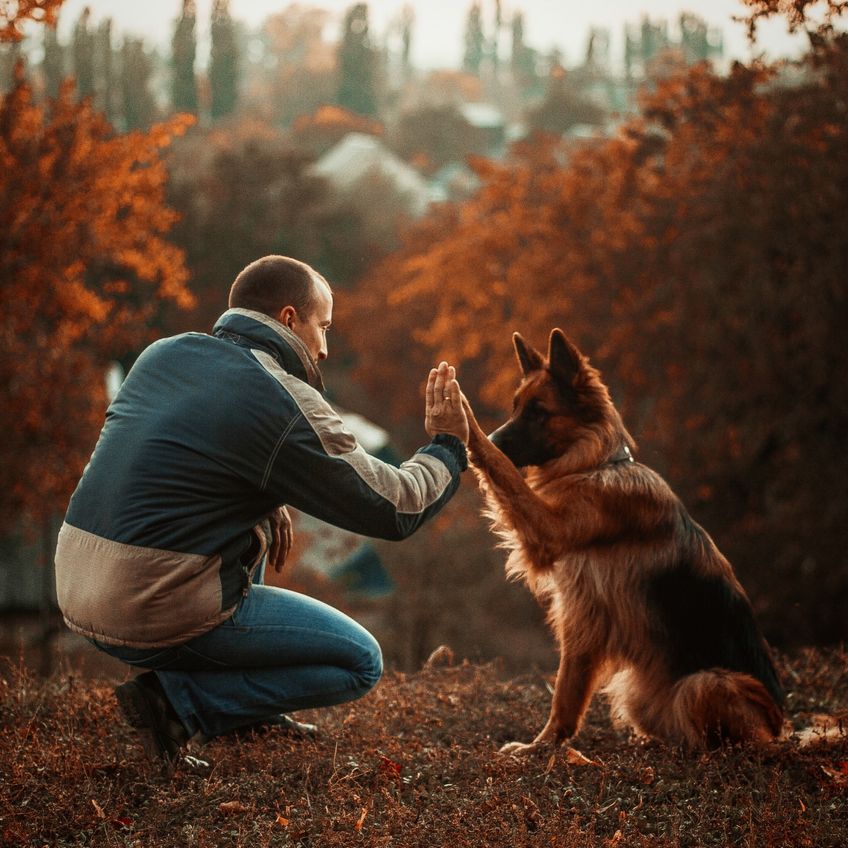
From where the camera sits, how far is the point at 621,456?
5.12m

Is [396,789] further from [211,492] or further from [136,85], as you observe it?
[136,85]

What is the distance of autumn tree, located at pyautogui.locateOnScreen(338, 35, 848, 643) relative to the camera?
16.1 meters

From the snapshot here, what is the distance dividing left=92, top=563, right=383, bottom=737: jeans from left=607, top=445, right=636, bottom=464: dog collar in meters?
1.57

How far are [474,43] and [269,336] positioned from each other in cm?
7350

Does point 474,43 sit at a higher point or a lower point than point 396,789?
higher

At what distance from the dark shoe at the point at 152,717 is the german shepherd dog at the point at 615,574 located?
1681 millimetres

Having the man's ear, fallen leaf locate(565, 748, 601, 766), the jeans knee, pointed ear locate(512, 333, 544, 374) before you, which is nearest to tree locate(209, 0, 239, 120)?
pointed ear locate(512, 333, 544, 374)

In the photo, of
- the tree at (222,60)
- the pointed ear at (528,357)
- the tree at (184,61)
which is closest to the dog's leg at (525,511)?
the pointed ear at (528,357)

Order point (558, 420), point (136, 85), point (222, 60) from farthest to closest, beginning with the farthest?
point (136, 85) → point (222, 60) → point (558, 420)

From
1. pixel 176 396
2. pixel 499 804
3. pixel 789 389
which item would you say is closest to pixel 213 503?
pixel 176 396

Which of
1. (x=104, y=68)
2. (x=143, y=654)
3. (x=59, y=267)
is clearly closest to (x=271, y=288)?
(x=143, y=654)

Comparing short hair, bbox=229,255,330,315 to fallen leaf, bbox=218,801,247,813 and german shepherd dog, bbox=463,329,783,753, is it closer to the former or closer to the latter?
german shepherd dog, bbox=463,329,783,753

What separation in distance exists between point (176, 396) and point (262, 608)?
3.36 ft

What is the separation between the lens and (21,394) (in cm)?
1762
